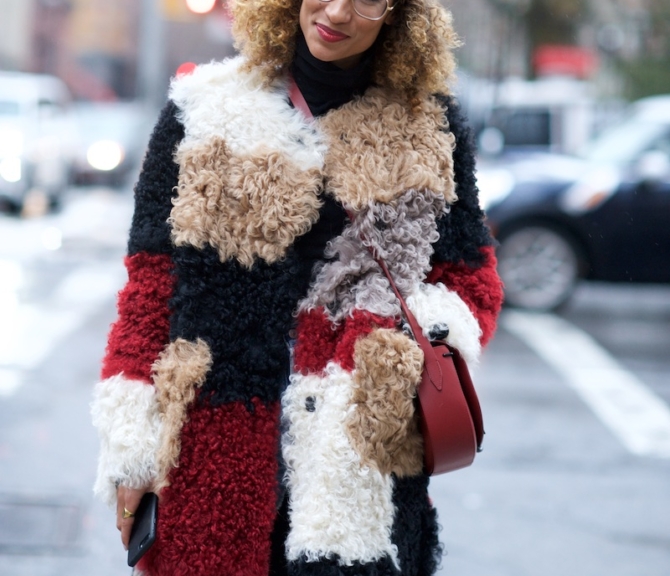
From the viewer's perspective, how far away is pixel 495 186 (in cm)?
1005

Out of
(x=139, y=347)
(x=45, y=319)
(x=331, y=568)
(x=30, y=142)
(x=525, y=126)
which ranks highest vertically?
(x=525, y=126)

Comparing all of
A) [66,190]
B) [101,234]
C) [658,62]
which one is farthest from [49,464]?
[658,62]

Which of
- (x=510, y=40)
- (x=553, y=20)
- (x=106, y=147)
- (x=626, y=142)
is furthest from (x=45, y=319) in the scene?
(x=553, y=20)

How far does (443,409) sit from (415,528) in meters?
0.30

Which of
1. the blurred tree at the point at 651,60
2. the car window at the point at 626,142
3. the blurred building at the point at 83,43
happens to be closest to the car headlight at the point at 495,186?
the car window at the point at 626,142

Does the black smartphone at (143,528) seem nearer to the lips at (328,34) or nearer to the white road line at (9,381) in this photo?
the lips at (328,34)

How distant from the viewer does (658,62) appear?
23.7m

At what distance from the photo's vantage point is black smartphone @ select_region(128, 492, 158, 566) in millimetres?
2135

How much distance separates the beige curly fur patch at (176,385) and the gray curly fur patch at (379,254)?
0.25 meters

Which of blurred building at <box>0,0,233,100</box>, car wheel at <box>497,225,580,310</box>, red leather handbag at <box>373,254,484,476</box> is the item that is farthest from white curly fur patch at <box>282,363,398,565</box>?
blurred building at <box>0,0,233,100</box>

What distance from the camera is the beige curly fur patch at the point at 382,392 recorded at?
7.10ft

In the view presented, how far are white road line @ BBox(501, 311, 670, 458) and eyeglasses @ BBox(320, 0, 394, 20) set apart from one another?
4481 mm

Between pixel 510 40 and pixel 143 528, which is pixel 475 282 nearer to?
pixel 143 528

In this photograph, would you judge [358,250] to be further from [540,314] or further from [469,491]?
[540,314]
